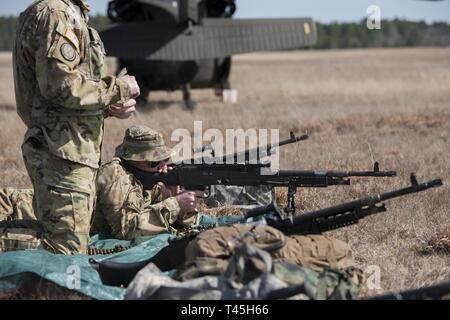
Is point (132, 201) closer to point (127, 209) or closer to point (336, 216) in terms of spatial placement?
point (127, 209)

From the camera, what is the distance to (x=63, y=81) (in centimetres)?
496

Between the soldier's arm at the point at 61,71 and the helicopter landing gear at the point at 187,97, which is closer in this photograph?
the soldier's arm at the point at 61,71

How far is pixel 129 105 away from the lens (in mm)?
5398

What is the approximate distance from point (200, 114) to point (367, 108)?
3.69m

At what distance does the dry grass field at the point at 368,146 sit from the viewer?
5.87 meters

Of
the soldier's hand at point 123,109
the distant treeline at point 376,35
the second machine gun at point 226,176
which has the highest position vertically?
the soldier's hand at point 123,109

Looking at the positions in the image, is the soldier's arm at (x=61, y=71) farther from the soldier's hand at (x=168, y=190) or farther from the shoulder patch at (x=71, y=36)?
the soldier's hand at (x=168, y=190)

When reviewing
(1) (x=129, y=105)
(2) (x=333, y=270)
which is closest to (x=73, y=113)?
(1) (x=129, y=105)

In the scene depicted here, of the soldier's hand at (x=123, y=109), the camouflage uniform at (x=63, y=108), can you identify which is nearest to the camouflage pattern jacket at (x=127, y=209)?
the camouflage uniform at (x=63, y=108)

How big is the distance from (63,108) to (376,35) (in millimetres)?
96060

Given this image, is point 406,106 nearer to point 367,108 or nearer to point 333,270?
point 367,108

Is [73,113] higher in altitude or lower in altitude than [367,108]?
higher

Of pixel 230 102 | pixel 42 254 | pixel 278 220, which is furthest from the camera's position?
pixel 230 102

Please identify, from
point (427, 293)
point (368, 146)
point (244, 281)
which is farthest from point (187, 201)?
point (368, 146)
